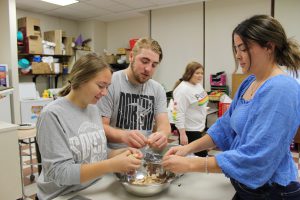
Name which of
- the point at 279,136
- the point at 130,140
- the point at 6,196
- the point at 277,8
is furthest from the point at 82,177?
the point at 277,8

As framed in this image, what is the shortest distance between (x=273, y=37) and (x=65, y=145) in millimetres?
919

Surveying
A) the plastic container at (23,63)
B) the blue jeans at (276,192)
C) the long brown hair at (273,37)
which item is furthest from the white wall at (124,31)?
the blue jeans at (276,192)

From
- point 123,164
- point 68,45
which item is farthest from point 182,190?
point 68,45

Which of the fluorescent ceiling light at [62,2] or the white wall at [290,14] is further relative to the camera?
the fluorescent ceiling light at [62,2]

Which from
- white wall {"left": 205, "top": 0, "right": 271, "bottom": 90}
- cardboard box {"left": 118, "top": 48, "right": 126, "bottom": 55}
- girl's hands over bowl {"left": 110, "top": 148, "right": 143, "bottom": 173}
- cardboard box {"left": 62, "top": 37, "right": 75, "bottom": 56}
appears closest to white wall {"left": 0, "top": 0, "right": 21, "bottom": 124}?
cardboard box {"left": 62, "top": 37, "right": 75, "bottom": 56}

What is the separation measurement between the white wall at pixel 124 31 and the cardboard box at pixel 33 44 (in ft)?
6.43

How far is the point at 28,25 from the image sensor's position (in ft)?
16.4

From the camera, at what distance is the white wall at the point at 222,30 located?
188 inches

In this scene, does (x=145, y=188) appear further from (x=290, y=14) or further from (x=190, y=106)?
(x=290, y=14)

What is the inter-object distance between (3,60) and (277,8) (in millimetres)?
4896

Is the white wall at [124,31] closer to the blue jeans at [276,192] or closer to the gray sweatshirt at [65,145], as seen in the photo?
the gray sweatshirt at [65,145]

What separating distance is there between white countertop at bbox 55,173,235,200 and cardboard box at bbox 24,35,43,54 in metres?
4.54

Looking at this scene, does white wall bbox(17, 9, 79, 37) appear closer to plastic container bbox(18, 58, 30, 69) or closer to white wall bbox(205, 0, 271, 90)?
plastic container bbox(18, 58, 30, 69)

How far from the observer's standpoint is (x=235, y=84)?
181 inches
